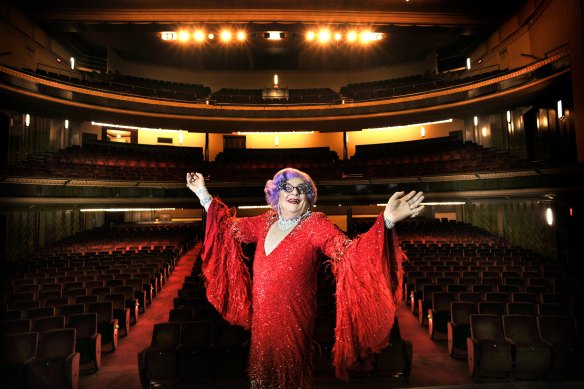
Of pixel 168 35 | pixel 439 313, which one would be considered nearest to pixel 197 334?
pixel 439 313

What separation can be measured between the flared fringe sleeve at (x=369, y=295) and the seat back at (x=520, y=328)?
378 centimetres

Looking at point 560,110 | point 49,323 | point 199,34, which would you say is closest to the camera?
point 49,323

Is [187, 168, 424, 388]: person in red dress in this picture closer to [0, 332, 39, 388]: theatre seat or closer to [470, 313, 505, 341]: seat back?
[0, 332, 39, 388]: theatre seat

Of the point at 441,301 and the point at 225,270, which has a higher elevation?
the point at 225,270

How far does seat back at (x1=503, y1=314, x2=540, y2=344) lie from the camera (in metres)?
4.00

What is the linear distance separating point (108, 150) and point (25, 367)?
1547 centimetres

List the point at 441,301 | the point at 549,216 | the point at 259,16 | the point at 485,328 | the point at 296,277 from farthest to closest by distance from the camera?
1. the point at 259,16
2. the point at 549,216
3. the point at 441,301
4. the point at 485,328
5. the point at 296,277

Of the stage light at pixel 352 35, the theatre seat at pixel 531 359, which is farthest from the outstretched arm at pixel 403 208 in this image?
the stage light at pixel 352 35

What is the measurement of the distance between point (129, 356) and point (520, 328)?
5.32 meters

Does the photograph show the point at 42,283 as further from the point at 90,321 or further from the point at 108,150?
the point at 108,150

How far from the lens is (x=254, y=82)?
838 inches

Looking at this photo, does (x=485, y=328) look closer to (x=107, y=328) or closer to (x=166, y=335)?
(x=166, y=335)

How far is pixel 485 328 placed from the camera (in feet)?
13.6

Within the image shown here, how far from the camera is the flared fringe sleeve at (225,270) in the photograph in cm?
165
